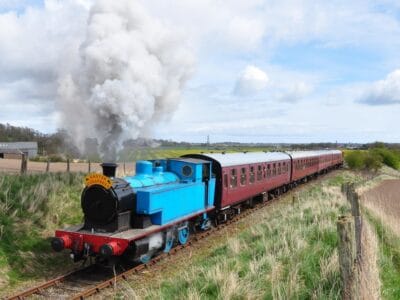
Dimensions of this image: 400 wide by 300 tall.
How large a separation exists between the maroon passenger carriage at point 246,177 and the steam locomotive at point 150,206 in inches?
1.3

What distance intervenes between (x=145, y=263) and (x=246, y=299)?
12.8ft

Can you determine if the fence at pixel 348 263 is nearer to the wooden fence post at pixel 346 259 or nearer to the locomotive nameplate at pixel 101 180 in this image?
the wooden fence post at pixel 346 259

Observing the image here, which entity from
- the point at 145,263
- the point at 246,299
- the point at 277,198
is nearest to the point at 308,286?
the point at 246,299

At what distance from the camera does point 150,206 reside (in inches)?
346

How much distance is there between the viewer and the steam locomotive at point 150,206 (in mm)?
8383

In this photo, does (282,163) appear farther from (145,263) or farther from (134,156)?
(145,263)

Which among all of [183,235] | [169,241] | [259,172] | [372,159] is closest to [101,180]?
[169,241]

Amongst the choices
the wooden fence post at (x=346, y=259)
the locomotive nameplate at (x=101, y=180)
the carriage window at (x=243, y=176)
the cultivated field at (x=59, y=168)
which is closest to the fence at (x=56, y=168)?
the cultivated field at (x=59, y=168)

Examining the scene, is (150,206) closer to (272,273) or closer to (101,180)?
(101,180)

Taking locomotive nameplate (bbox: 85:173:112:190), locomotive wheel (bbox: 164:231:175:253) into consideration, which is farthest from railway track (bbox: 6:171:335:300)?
locomotive nameplate (bbox: 85:173:112:190)

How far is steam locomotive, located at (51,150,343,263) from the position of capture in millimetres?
8383

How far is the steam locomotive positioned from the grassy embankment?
98 cm

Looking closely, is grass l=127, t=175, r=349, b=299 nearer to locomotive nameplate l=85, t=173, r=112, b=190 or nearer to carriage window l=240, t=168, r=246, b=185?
locomotive nameplate l=85, t=173, r=112, b=190

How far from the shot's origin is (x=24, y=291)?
7.29 metres
